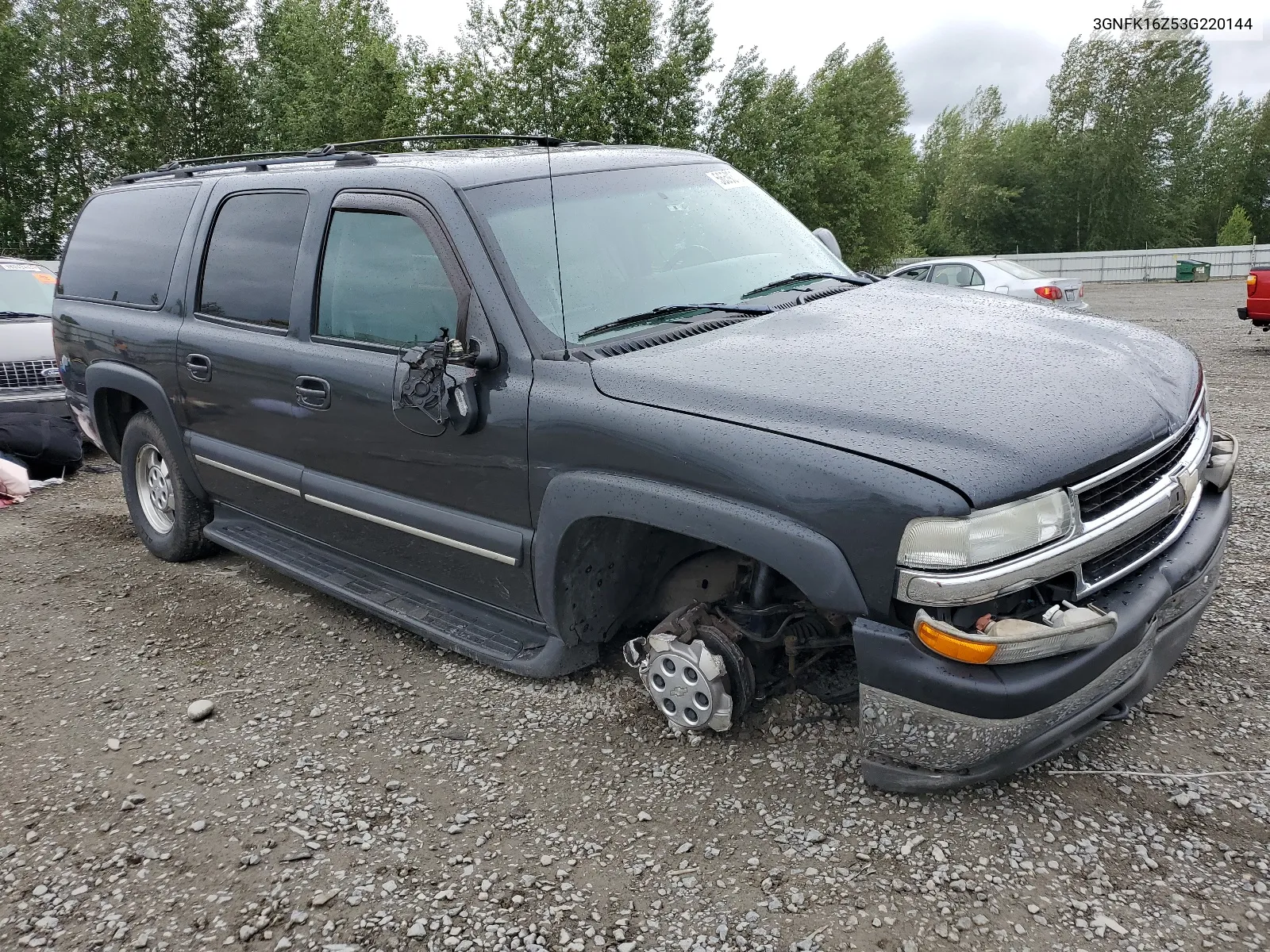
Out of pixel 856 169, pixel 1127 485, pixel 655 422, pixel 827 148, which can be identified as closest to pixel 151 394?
pixel 655 422

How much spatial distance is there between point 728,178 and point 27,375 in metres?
6.06

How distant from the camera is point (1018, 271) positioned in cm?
1488

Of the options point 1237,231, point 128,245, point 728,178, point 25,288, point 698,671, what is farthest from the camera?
point 1237,231

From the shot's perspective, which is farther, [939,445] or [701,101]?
[701,101]

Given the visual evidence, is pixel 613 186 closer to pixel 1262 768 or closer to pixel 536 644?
pixel 536 644

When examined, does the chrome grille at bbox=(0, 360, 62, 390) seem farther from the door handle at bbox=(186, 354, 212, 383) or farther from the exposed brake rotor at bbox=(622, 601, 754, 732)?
the exposed brake rotor at bbox=(622, 601, 754, 732)

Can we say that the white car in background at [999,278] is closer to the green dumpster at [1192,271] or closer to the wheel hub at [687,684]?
the wheel hub at [687,684]

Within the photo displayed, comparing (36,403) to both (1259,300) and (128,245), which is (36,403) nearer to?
(128,245)

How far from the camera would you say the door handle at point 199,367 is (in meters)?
4.41

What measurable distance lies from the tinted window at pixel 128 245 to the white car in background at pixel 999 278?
10283 mm

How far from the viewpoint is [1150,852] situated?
2.52m

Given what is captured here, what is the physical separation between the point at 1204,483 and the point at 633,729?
81.6 inches

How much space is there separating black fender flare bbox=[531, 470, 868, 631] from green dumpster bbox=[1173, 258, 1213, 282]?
37.7m

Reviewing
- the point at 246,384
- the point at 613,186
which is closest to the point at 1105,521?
the point at 613,186
